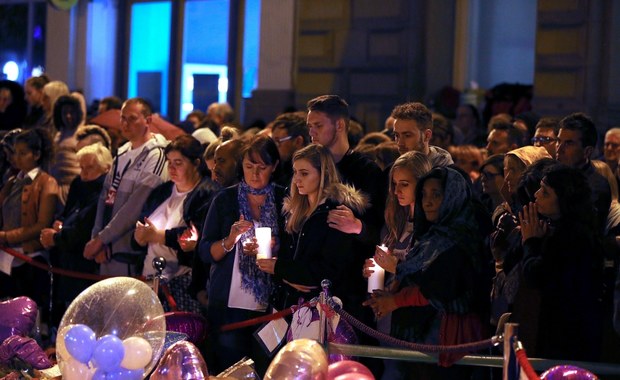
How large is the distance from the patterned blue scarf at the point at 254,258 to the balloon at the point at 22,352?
136cm

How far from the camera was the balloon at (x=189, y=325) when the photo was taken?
7148 mm

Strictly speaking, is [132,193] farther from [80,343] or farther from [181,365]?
[181,365]

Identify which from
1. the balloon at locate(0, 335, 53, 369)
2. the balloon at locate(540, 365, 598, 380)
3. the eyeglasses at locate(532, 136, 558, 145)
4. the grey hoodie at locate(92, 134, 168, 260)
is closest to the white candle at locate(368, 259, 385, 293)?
the balloon at locate(540, 365, 598, 380)

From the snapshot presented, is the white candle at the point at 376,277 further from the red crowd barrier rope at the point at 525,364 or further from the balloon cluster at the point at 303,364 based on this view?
the red crowd barrier rope at the point at 525,364

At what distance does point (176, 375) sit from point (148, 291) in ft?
2.44

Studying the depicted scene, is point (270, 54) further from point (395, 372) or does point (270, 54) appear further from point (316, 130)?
point (395, 372)

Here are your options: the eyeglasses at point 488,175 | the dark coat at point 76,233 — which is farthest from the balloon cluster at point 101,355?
the dark coat at point 76,233

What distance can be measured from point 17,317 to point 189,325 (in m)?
1.03

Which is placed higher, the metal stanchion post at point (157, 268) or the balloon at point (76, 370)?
Result: the metal stanchion post at point (157, 268)

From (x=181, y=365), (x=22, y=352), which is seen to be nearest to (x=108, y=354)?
(x=181, y=365)

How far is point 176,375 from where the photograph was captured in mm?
5809

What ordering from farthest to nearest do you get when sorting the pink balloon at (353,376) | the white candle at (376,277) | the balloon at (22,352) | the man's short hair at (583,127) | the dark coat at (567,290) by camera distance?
1. the man's short hair at (583,127)
2. the balloon at (22,352)
3. the white candle at (376,277)
4. the dark coat at (567,290)
5. the pink balloon at (353,376)

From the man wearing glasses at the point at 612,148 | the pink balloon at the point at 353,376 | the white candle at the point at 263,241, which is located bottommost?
the pink balloon at the point at 353,376

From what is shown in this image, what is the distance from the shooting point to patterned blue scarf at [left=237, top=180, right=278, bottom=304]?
7.48 meters
